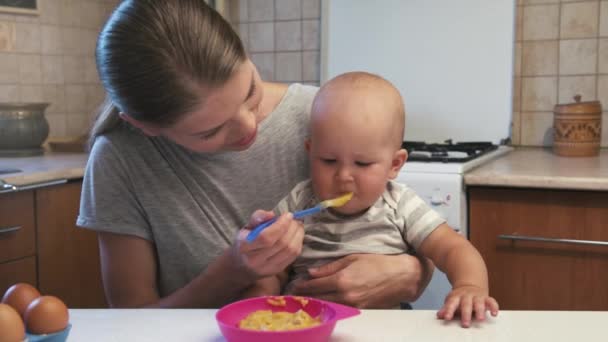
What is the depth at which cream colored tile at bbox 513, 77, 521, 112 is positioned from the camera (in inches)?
95.7

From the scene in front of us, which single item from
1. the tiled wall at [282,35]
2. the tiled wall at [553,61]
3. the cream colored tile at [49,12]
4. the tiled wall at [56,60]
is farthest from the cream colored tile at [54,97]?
the tiled wall at [553,61]

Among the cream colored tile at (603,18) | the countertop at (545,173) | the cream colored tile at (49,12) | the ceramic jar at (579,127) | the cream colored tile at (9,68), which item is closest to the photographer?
the countertop at (545,173)

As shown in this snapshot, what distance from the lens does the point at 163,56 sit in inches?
35.5

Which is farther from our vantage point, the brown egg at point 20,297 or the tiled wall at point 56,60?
the tiled wall at point 56,60

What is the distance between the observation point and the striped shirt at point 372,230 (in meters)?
1.18

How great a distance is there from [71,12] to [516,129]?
1.88 m

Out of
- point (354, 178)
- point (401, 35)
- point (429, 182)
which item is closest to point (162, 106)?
point (354, 178)

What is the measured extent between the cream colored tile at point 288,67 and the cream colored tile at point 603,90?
1.15 m

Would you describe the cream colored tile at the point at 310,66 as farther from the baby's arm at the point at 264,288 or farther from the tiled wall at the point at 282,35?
the baby's arm at the point at 264,288

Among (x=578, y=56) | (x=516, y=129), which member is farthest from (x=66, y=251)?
(x=578, y=56)

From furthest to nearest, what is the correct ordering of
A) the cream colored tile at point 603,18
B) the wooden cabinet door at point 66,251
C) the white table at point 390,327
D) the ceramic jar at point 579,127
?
the cream colored tile at point 603,18 → the ceramic jar at point 579,127 → the wooden cabinet door at point 66,251 → the white table at point 390,327

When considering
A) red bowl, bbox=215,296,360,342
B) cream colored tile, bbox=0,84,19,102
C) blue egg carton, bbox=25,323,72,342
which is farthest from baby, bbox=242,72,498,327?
cream colored tile, bbox=0,84,19,102

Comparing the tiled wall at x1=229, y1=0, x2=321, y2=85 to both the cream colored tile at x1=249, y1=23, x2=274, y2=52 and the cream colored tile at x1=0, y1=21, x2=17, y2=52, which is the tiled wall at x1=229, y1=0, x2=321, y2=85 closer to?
the cream colored tile at x1=249, y1=23, x2=274, y2=52

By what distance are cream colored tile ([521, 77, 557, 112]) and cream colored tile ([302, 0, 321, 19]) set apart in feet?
2.81
